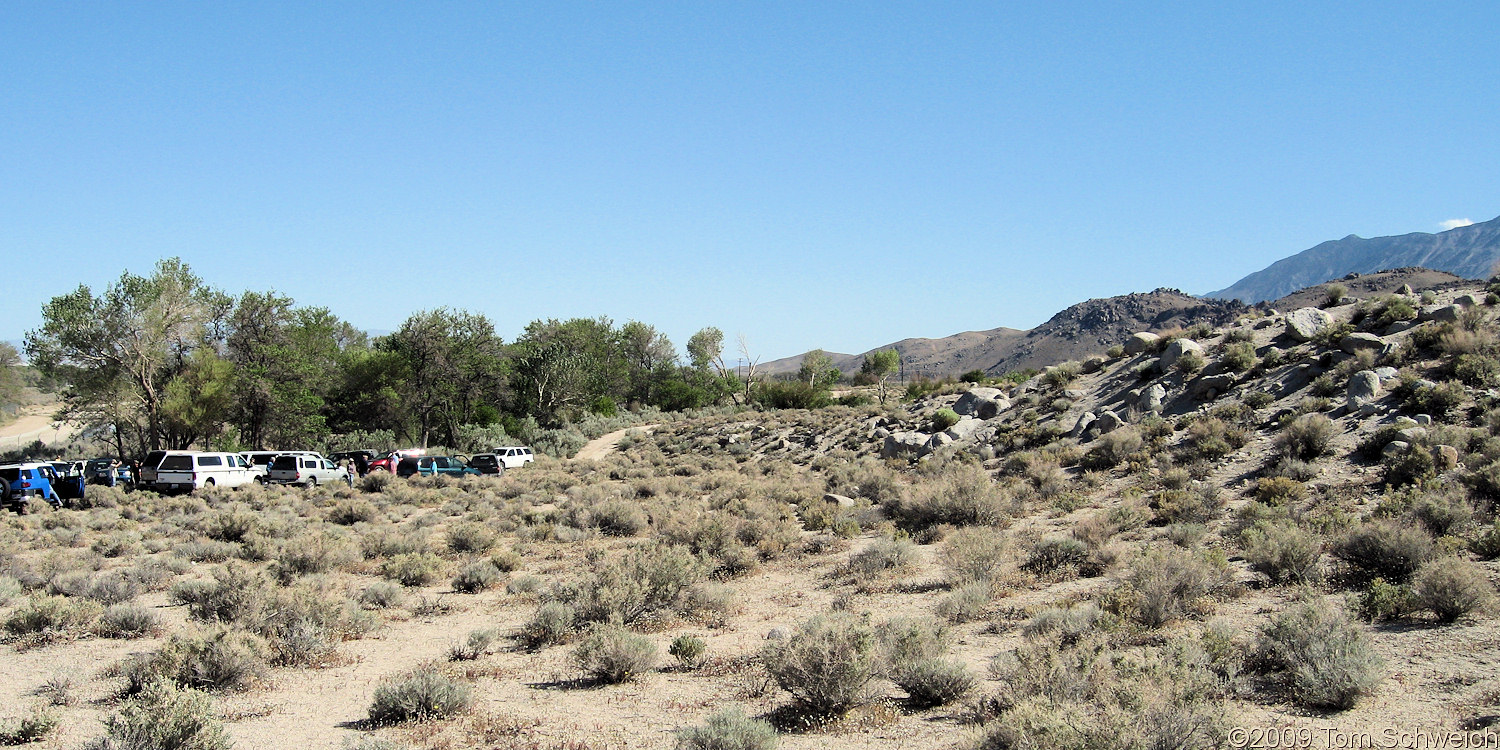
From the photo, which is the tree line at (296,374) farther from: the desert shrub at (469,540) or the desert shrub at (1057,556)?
the desert shrub at (1057,556)

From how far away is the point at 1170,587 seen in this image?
29.5 feet

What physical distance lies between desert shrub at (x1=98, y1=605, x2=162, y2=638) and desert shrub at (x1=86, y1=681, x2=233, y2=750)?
15.8 ft

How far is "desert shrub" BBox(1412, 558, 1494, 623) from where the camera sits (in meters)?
7.90

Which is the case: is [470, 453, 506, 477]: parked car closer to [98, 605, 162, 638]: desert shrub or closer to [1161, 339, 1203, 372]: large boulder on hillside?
[98, 605, 162, 638]: desert shrub

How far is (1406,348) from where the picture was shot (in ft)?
69.6

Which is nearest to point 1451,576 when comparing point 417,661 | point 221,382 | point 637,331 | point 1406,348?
point 417,661

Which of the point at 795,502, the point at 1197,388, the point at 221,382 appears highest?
the point at 221,382

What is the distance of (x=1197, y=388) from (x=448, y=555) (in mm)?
21684

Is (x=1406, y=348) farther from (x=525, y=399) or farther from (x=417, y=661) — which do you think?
(x=525, y=399)

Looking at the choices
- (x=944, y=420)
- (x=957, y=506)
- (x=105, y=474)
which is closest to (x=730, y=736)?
(x=957, y=506)

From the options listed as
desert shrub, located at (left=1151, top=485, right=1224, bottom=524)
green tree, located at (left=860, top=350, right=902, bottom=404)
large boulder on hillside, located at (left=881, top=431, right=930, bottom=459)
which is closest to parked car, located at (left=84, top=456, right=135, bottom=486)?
large boulder on hillside, located at (left=881, top=431, right=930, bottom=459)

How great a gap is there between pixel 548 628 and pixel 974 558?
608 centimetres

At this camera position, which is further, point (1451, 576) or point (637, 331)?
point (637, 331)

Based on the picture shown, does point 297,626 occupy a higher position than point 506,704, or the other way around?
point 297,626
